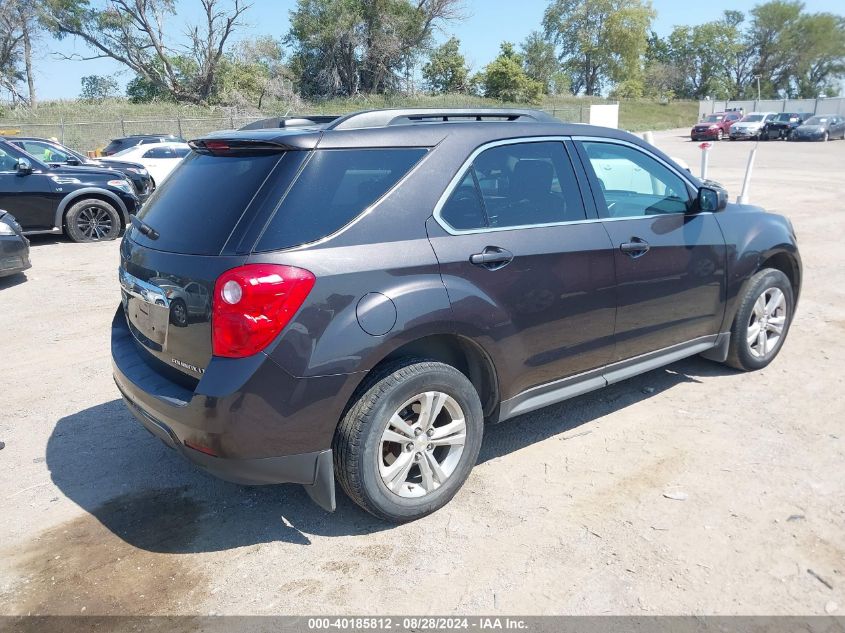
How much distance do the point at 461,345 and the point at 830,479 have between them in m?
2.06

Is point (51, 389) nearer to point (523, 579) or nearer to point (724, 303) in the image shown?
point (523, 579)

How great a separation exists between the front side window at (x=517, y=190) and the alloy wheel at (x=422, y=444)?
87 centimetres

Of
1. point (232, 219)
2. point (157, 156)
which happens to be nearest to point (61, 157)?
point (157, 156)

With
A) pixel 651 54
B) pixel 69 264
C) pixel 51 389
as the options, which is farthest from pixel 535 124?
pixel 651 54

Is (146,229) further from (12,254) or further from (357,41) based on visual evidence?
(357,41)

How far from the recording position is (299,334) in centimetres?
278

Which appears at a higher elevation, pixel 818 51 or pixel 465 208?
pixel 818 51

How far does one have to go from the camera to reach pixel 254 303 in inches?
108

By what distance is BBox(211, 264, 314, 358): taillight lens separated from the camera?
2740 mm

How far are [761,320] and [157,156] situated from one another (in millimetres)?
16157

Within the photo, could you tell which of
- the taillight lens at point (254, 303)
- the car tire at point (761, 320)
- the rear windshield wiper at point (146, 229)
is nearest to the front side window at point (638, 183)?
the car tire at point (761, 320)

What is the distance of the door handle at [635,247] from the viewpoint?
390 cm

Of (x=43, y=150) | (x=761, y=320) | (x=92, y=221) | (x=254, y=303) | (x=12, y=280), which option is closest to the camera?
(x=254, y=303)

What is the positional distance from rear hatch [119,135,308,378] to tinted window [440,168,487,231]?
2.45ft
